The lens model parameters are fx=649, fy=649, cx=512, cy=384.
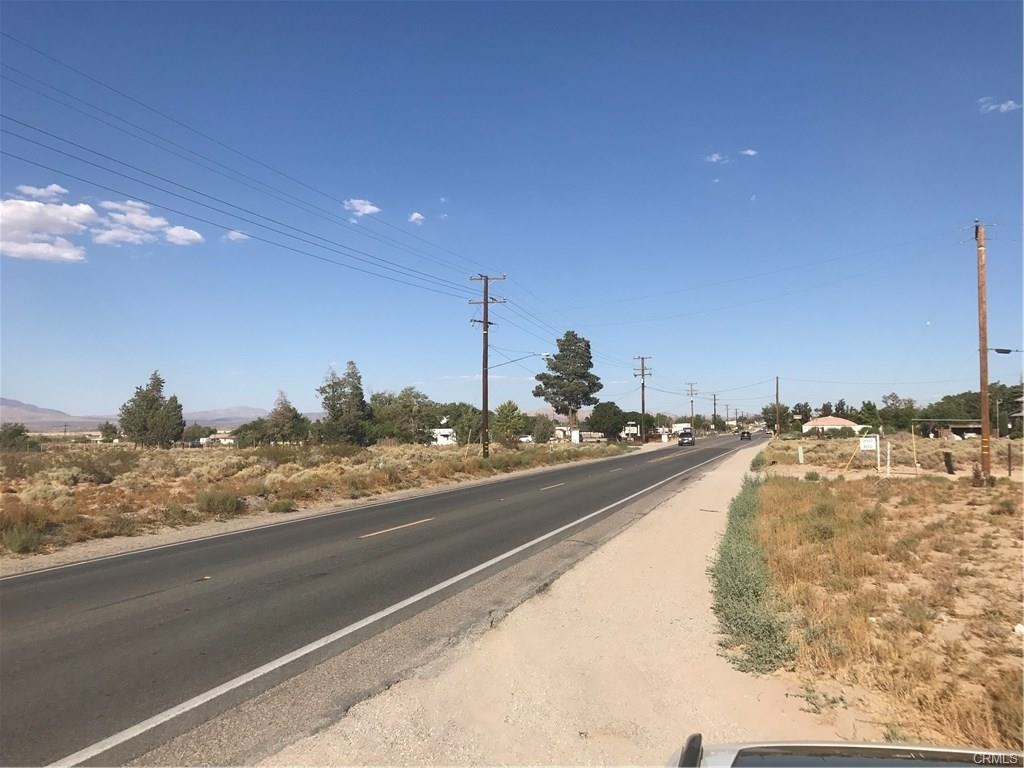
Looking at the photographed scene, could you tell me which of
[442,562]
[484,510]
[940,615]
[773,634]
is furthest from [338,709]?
[484,510]

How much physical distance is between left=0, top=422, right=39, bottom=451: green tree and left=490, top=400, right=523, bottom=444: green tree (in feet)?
191

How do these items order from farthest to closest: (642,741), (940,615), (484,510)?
(484,510), (940,615), (642,741)

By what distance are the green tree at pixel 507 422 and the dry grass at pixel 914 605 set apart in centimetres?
8485

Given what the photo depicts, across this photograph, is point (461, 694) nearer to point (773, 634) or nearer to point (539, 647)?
point (539, 647)

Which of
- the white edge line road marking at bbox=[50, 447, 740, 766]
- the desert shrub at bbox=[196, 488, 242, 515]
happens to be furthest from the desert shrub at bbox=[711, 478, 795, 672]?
the desert shrub at bbox=[196, 488, 242, 515]

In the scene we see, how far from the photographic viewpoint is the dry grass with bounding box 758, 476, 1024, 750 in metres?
4.80

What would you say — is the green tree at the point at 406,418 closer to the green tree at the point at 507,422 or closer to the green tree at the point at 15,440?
the green tree at the point at 507,422

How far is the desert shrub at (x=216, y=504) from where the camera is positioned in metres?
18.8

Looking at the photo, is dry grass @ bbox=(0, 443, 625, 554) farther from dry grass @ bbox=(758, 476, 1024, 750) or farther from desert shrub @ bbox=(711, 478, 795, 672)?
dry grass @ bbox=(758, 476, 1024, 750)

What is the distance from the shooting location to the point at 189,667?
5.96 metres

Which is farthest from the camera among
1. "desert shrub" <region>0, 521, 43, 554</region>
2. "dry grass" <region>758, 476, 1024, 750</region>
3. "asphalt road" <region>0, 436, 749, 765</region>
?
"desert shrub" <region>0, 521, 43, 554</region>

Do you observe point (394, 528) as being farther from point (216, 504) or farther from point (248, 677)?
point (248, 677)

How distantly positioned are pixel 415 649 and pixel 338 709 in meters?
1.52

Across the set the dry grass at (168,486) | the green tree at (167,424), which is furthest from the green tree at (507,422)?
the dry grass at (168,486)
